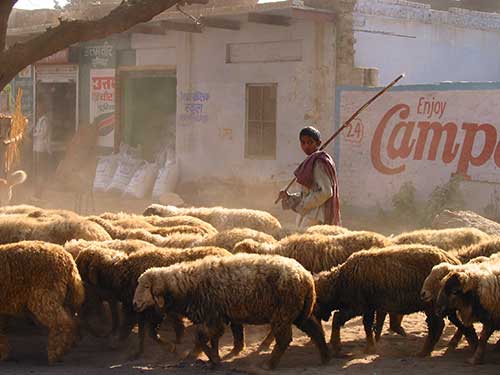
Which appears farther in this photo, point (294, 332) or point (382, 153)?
point (382, 153)

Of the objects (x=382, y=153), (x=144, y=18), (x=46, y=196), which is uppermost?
(x=144, y=18)

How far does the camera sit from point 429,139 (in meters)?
15.2

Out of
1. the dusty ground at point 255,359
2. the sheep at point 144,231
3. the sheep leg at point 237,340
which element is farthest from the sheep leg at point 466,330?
the sheep at point 144,231

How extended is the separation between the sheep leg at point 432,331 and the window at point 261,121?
10962 millimetres

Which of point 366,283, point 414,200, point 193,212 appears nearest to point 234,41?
point 414,200

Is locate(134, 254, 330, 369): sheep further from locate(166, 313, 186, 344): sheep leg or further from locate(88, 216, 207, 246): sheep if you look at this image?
locate(88, 216, 207, 246): sheep

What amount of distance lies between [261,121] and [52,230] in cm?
971

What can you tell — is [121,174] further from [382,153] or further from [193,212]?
[193,212]

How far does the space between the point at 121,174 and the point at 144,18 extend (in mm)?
10952

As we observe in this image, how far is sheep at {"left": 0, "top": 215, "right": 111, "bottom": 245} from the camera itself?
28.4ft

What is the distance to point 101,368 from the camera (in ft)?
22.8

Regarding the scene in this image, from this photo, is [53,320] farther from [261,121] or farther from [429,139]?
[261,121]

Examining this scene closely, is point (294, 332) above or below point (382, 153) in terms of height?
below

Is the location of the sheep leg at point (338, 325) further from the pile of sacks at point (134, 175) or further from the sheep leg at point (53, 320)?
the pile of sacks at point (134, 175)
